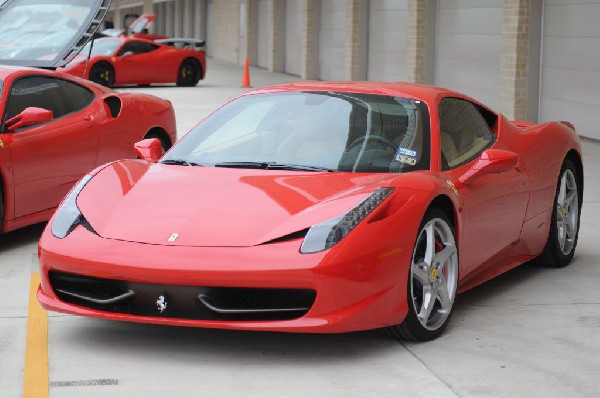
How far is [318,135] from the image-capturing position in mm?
6320

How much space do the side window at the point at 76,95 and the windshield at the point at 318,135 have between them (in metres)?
2.90

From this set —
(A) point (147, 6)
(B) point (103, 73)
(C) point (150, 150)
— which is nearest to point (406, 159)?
(C) point (150, 150)

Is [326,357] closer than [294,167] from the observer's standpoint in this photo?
Yes

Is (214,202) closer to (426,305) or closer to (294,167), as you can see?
(294,167)

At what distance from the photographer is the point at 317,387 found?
4957mm

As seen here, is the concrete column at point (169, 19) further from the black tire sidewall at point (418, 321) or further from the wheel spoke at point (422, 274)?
the wheel spoke at point (422, 274)

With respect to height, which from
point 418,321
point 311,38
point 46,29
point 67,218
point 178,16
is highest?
point 178,16

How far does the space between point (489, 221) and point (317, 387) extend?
75.9 inches

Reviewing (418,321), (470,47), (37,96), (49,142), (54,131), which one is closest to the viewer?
(418,321)

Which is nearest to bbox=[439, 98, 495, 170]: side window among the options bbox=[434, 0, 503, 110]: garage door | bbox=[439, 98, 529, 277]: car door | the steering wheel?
bbox=[439, 98, 529, 277]: car door

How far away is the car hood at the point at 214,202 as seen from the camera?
5.41m

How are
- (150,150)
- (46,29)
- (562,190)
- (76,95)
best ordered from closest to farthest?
(150,150) → (562,190) → (76,95) → (46,29)

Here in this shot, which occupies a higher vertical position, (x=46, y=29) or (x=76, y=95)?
(x=46, y=29)

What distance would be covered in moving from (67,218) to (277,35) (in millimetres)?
33398
